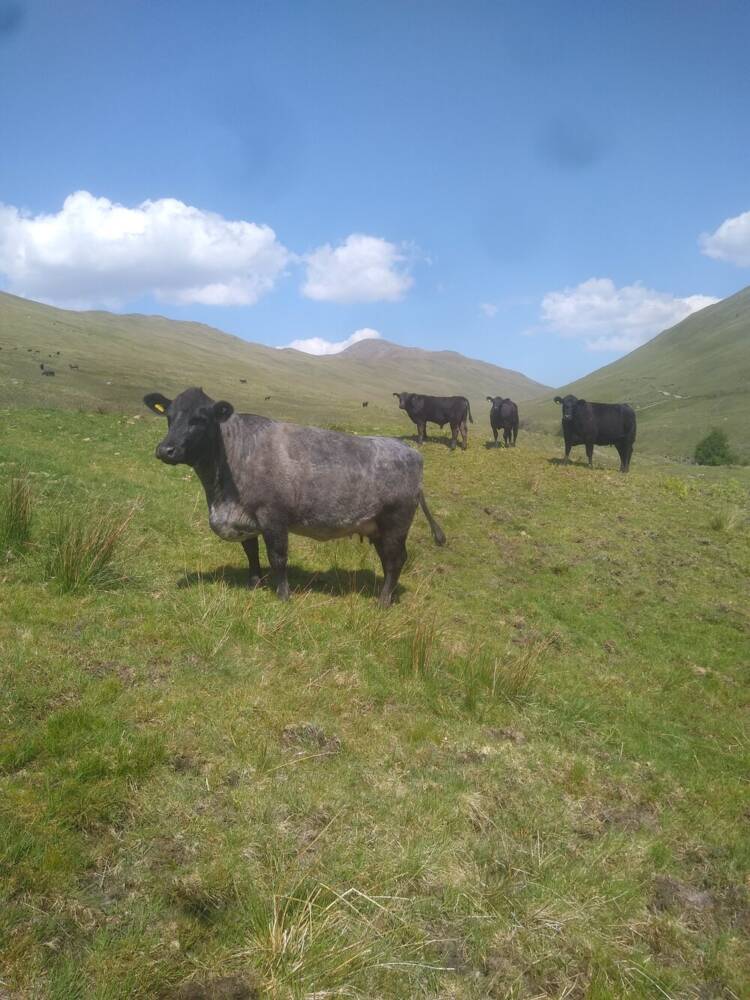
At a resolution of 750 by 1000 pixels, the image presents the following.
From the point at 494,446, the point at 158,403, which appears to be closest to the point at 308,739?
the point at 158,403

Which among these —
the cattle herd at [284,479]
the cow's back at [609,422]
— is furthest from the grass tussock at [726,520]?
the cattle herd at [284,479]

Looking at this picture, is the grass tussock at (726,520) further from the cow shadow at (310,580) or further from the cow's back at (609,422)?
the cow shadow at (310,580)

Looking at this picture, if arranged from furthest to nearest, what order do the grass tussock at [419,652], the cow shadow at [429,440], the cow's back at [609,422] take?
1. the cow shadow at [429,440]
2. the cow's back at [609,422]
3. the grass tussock at [419,652]

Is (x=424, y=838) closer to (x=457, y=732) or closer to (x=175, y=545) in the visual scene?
(x=457, y=732)

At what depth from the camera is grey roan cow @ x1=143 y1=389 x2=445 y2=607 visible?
7969 millimetres

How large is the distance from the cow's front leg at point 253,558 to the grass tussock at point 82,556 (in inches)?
69.0

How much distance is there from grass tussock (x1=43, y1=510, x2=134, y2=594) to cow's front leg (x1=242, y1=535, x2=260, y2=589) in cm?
175

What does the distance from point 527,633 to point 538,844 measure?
491 cm

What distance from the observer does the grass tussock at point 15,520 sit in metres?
7.37

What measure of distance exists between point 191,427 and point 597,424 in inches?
662

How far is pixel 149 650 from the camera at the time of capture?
6.03m

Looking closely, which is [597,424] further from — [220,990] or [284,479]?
[220,990]

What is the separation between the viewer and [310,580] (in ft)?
30.1

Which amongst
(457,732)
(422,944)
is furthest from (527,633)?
(422,944)
